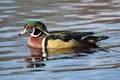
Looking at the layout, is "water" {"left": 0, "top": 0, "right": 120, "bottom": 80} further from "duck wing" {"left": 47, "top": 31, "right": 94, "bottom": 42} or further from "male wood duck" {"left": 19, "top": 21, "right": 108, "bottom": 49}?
"duck wing" {"left": 47, "top": 31, "right": 94, "bottom": 42}

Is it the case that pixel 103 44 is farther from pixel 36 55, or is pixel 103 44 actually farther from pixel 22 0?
pixel 22 0

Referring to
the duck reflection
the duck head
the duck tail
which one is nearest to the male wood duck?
the duck tail

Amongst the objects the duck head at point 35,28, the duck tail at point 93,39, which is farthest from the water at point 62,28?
the duck head at point 35,28

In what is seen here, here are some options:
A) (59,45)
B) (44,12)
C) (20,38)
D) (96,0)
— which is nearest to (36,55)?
(59,45)

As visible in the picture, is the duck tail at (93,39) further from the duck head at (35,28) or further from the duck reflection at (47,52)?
the duck head at (35,28)

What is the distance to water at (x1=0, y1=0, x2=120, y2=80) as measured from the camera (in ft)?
37.7

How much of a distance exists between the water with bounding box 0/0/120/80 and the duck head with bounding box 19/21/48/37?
295mm

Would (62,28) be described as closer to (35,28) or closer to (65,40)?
(35,28)

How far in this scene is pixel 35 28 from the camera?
15109 mm

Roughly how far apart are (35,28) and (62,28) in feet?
4.09

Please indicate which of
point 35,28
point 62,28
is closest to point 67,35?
point 35,28

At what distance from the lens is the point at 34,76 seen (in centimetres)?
1134

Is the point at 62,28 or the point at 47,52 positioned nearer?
the point at 47,52

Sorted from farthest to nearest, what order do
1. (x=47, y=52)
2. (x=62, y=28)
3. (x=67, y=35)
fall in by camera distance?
(x=62, y=28) < (x=67, y=35) < (x=47, y=52)
